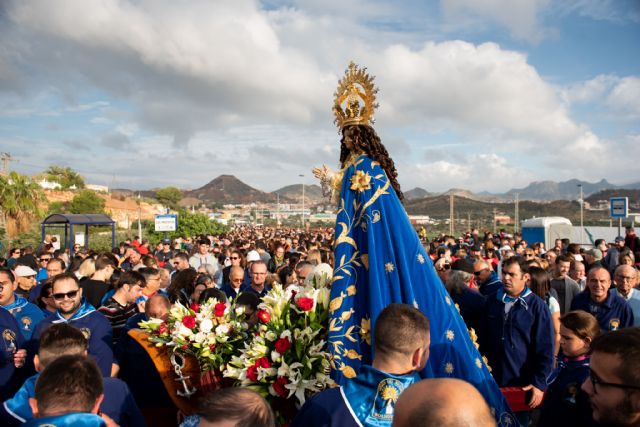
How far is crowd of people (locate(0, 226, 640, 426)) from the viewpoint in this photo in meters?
2.18

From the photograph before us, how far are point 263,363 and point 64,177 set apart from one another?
10716 centimetres

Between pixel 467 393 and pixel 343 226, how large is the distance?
2134mm

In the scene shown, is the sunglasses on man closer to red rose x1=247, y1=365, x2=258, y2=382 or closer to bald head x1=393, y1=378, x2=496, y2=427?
red rose x1=247, y1=365, x2=258, y2=382

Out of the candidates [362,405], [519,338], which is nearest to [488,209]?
[519,338]

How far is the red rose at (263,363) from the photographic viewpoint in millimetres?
3236

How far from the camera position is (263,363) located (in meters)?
3.25

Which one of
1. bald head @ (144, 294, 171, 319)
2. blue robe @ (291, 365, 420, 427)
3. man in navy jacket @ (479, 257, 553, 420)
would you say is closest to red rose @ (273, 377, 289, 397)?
blue robe @ (291, 365, 420, 427)

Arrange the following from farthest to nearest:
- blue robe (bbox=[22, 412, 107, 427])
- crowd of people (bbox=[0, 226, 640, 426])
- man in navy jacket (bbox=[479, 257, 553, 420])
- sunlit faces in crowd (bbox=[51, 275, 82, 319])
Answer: sunlit faces in crowd (bbox=[51, 275, 82, 319])
man in navy jacket (bbox=[479, 257, 553, 420])
blue robe (bbox=[22, 412, 107, 427])
crowd of people (bbox=[0, 226, 640, 426])

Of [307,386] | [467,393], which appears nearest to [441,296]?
[307,386]

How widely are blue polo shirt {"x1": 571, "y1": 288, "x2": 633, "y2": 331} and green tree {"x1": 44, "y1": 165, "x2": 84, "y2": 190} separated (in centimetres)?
10229

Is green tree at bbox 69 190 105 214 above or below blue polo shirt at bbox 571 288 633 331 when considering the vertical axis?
above

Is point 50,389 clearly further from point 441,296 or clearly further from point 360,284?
point 441,296

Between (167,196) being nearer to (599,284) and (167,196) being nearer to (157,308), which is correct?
(157,308)

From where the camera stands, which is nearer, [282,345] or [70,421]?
[70,421]
